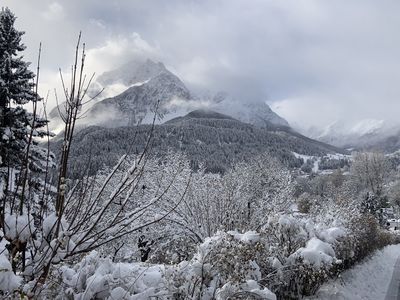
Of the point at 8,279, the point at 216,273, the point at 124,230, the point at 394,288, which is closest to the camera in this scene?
the point at 8,279

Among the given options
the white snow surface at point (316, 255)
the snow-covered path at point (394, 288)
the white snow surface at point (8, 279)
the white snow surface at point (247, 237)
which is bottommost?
the snow-covered path at point (394, 288)

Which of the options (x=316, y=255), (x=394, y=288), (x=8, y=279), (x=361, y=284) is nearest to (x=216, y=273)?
(x=316, y=255)

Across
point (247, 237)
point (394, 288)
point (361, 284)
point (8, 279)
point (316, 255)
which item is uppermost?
point (8, 279)

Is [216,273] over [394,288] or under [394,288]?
over

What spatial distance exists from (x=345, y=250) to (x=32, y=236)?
12546mm

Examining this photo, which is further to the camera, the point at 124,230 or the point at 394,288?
the point at 394,288

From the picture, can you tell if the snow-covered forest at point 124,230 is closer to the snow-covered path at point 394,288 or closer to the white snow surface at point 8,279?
the white snow surface at point 8,279

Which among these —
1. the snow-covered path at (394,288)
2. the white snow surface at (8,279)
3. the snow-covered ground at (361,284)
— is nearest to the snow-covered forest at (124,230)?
the white snow surface at (8,279)

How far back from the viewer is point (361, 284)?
41.7 ft

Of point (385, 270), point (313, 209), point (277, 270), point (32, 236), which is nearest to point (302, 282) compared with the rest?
point (277, 270)

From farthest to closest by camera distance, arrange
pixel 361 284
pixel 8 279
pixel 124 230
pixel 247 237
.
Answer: pixel 361 284 → pixel 247 237 → pixel 124 230 → pixel 8 279

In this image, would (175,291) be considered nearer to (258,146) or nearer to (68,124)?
(68,124)

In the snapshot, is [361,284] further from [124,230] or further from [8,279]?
[8,279]

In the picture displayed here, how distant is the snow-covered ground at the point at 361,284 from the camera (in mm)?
10062
